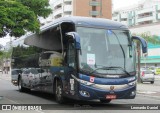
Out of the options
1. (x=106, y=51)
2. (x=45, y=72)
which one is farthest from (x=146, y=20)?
(x=106, y=51)

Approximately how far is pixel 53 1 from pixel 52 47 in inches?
4180

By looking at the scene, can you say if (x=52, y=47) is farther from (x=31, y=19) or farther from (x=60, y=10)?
(x=60, y=10)

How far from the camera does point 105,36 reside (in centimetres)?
1531

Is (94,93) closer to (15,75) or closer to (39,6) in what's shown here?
(39,6)

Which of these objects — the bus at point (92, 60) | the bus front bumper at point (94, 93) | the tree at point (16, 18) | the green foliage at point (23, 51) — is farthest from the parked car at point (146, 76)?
the bus front bumper at point (94, 93)

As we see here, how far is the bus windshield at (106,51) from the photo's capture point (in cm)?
1462

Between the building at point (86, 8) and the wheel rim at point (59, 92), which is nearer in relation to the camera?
the wheel rim at point (59, 92)

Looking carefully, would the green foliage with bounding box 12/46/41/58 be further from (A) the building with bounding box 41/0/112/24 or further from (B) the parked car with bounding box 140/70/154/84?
(A) the building with bounding box 41/0/112/24

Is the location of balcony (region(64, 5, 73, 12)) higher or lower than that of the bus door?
higher

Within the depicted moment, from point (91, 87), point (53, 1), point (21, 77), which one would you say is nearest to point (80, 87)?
point (91, 87)

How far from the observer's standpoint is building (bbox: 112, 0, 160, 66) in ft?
286

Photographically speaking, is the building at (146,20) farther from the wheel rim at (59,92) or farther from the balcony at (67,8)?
the wheel rim at (59,92)

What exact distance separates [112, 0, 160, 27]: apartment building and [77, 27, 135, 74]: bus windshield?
94907 mm

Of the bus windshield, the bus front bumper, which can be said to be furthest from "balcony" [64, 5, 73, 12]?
the bus front bumper
